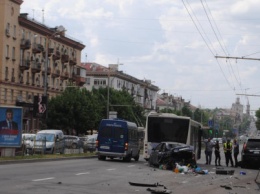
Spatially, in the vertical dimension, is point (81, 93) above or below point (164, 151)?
above

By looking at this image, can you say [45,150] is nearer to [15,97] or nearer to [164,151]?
[164,151]

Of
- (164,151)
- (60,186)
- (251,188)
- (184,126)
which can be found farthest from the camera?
(184,126)

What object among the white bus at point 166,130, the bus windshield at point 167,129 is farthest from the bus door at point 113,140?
the bus windshield at point 167,129

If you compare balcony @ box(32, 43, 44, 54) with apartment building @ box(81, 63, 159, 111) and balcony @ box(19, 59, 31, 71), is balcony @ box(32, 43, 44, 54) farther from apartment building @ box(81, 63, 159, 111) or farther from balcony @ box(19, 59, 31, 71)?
apartment building @ box(81, 63, 159, 111)

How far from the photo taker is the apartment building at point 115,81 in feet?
421

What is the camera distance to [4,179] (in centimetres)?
1858

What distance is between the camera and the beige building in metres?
74.7

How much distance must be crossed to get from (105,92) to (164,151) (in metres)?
71.1

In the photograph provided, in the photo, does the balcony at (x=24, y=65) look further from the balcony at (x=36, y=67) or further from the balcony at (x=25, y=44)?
the balcony at (x=36, y=67)

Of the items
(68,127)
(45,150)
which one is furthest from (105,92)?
(45,150)

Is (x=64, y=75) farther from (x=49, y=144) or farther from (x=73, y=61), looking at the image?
(x=49, y=144)

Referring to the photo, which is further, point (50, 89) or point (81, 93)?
point (50, 89)

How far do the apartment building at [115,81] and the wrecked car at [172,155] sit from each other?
277ft

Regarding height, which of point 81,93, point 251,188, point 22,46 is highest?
point 22,46
